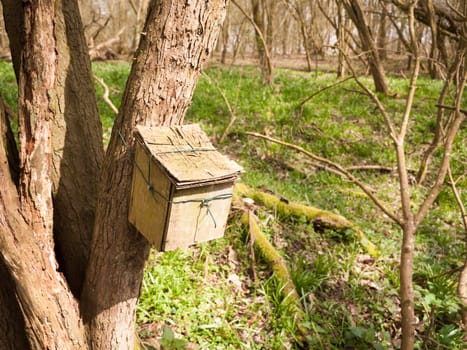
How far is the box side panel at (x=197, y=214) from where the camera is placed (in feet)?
5.08

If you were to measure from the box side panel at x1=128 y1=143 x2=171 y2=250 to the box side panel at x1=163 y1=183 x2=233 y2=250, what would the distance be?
44 mm

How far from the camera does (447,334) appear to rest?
10.4ft

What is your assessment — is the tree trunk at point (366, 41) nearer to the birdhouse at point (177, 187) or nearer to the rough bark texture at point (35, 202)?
the birdhouse at point (177, 187)

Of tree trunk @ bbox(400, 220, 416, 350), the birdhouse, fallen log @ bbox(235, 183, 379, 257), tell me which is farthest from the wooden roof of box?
fallen log @ bbox(235, 183, 379, 257)

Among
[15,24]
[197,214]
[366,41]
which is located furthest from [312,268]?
[366,41]

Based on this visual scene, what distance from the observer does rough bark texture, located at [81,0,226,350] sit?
1.61 m

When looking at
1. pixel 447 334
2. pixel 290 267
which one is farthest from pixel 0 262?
pixel 447 334

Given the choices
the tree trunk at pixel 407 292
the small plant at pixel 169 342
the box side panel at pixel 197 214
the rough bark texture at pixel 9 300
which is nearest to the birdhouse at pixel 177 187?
the box side panel at pixel 197 214

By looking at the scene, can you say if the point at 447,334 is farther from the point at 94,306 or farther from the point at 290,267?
the point at 94,306

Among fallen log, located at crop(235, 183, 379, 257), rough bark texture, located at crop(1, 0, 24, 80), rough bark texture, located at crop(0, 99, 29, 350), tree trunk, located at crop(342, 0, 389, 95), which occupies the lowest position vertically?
fallen log, located at crop(235, 183, 379, 257)

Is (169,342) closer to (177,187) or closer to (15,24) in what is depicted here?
(177,187)

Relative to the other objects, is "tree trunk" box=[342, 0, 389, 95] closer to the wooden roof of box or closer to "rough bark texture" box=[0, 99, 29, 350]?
the wooden roof of box

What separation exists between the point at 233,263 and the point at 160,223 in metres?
2.29

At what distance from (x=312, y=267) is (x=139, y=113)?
2.81 metres
